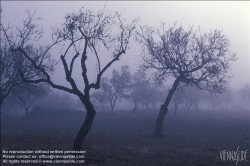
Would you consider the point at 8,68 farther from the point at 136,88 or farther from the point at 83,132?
the point at 136,88

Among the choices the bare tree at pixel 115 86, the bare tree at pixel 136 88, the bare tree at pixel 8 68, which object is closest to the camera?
the bare tree at pixel 8 68

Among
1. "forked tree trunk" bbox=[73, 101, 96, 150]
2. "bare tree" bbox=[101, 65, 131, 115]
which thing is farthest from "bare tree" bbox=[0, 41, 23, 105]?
"bare tree" bbox=[101, 65, 131, 115]

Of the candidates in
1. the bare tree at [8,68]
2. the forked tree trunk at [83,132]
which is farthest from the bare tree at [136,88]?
the forked tree trunk at [83,132]

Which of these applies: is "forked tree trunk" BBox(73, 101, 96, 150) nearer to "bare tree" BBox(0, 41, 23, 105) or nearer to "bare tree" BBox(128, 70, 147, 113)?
"bare tree" BBox(0, 41, 23, 105)

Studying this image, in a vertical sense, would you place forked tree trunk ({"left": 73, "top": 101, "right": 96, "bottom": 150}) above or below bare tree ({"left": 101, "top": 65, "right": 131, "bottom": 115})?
below

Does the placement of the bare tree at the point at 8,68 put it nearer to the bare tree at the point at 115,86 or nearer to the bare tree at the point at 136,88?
the bare tree at the point at 115,86

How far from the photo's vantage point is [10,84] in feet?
104

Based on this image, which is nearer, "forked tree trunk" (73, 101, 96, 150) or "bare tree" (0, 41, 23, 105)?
"forked tree trunk" (73, 101, 96, 150)

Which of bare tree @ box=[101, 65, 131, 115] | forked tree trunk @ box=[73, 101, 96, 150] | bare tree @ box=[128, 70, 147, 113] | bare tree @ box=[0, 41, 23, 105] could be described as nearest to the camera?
forked tree trunk @ box=[73, 101, 96, 150]

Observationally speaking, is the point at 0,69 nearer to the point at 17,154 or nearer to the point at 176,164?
the point at 17,154

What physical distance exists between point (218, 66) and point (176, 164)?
1797 cm

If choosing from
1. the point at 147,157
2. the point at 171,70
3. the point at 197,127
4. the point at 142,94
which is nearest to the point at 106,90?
the point at 142,94

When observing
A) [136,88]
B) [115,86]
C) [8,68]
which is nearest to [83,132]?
[8,68]

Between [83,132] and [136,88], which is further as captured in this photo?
[136,88]
